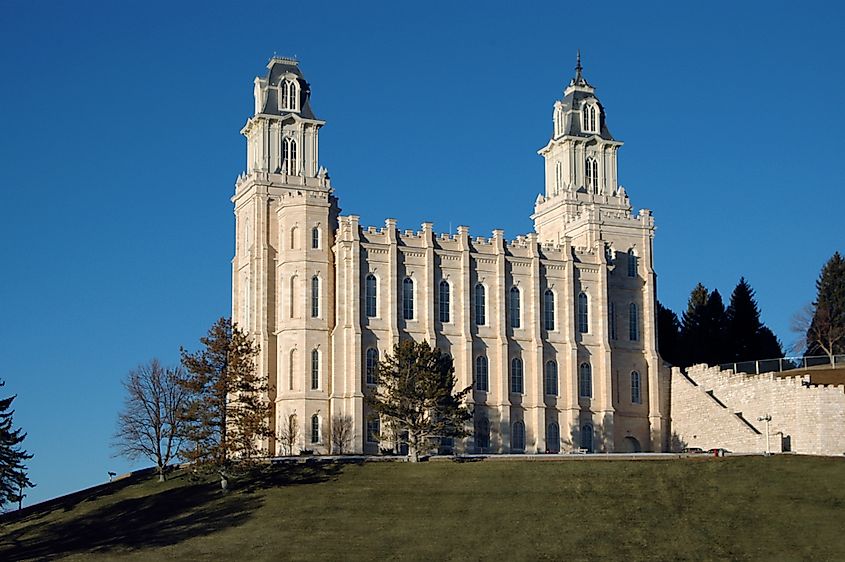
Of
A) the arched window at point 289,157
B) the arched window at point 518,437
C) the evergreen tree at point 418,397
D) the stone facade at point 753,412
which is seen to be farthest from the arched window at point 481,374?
the arched window at point 289,157

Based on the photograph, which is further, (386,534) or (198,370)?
(198,370)

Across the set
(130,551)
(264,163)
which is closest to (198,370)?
(130,551)

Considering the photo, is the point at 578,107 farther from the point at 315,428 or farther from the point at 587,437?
the point at 315,428

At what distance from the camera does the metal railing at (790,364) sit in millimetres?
99062

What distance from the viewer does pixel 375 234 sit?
94938 mm

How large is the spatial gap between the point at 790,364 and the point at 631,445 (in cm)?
1160

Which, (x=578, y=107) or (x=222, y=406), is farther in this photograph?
(x=578, y=107)

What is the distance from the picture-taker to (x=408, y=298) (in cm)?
9562

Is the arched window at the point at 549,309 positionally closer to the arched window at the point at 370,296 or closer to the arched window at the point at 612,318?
the arched window at the point at 612,318

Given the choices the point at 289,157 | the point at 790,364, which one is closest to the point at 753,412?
the point at 790,364

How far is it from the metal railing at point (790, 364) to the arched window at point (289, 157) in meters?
30.9

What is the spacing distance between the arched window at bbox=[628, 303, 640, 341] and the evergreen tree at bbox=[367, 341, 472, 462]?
1995 centimetres

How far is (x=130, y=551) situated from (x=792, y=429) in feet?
137

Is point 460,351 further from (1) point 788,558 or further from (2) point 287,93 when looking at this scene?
(1) point 788,558
